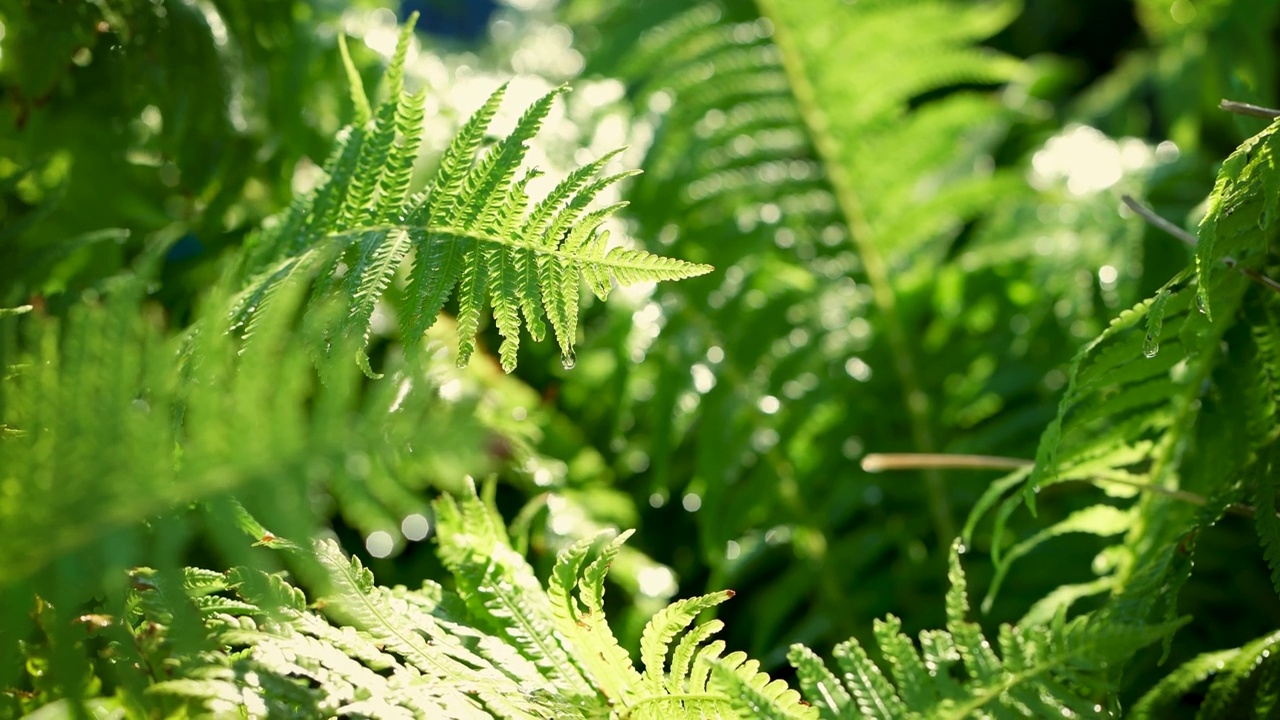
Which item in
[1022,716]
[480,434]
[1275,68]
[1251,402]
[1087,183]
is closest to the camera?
[480,434]

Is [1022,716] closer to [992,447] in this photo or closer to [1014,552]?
[1014,552]

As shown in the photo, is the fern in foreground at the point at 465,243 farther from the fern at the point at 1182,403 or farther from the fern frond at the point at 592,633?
the fern at the point at 1182,403

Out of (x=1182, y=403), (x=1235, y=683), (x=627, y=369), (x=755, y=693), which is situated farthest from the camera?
(x=627, y=369)

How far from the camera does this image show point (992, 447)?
1045 mm

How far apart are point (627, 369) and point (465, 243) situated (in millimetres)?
527

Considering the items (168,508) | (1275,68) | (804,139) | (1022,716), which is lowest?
(1022,716)

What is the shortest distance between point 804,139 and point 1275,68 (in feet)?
2.57

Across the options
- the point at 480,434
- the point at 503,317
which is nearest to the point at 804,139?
the point at 503,317

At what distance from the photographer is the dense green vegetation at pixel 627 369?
0.37m

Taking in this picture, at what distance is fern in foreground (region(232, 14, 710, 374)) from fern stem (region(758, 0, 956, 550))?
0.65 meters

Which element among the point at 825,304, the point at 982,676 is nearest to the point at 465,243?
the point at 982,676

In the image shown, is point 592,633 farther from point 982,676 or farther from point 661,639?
point 982,676

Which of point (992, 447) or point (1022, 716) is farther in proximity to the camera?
point (992, 447)

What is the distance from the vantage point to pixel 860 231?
1.14 m
